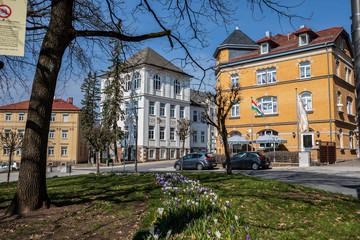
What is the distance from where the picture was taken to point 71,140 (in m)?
58.3

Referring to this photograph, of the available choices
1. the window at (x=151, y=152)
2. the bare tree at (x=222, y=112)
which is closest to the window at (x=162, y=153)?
the window at (x=151, y=152)

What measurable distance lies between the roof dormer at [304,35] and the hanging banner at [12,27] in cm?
3345

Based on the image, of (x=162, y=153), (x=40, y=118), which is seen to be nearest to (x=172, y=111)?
(x=162, y=153)

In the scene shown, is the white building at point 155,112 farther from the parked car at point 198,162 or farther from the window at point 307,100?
the window at point 307,100

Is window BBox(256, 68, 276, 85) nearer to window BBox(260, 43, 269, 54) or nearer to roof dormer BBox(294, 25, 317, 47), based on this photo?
window BBox(260, 43, 269, 54)

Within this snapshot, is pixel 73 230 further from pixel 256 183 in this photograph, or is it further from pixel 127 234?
pixel 256 183

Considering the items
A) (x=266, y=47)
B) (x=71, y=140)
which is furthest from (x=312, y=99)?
(x=71, y=140)

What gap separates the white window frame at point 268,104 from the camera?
34844 millimetres

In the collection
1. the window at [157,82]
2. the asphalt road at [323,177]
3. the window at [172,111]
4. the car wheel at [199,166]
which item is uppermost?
the window at [157,82]

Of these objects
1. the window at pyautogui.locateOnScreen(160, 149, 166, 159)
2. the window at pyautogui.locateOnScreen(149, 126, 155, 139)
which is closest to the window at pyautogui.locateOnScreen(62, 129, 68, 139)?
the window at pyautogui.locateOnScreen(149, 126, 155, 139)

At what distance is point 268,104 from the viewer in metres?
35.4

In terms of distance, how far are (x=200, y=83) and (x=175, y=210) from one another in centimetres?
454

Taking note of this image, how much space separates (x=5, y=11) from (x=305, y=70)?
1314 inches

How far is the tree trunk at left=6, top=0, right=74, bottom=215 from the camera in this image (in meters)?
5.78
